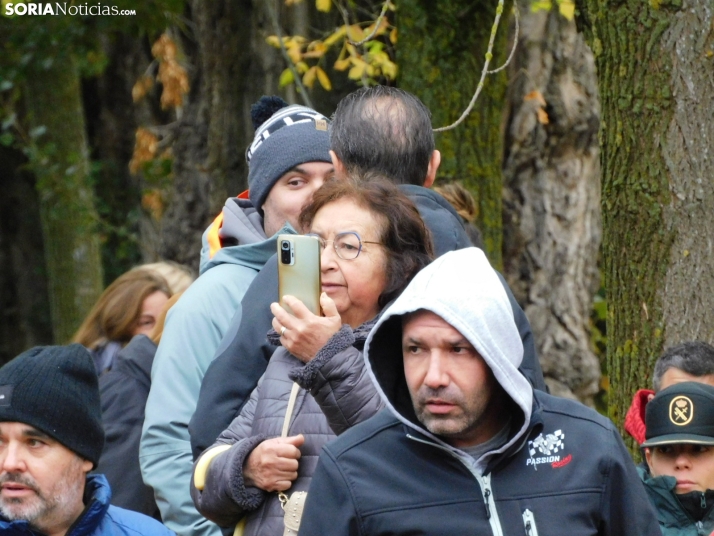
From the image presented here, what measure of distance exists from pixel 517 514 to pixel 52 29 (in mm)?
9821

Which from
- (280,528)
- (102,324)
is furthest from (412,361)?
(102,324)

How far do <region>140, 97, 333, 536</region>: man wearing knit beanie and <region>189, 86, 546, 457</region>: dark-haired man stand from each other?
395mm

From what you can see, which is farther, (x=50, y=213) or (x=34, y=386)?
(x=50, y=213)

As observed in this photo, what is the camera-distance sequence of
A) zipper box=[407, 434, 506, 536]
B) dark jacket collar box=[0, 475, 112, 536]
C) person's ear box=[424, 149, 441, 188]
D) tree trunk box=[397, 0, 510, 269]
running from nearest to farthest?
zipper box=[407, 434, 506, 536]
dark jacket collar box=[0, 475, 112, 536]
person's ear box=[424, 149, 441, 188]
tree trunk box=[397, 0, 510, 269]

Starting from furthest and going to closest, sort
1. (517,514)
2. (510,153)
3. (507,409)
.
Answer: (510,153), (507,409), (517,514)

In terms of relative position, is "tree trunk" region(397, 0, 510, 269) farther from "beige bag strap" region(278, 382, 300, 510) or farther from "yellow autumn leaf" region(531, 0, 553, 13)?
"beige bag strap" region(278, 382, 300, 510)

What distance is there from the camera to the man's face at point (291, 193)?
400cm

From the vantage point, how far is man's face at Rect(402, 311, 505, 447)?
2604mm

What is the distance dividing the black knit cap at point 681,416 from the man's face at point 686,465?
6cm

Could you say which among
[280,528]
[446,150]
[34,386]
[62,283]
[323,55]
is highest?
[323,55]

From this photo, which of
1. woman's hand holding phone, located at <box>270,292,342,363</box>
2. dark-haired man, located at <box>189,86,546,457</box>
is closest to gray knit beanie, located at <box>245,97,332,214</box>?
dark-haired man, located at <box>189,86,546,457</box>

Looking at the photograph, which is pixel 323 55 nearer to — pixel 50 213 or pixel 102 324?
pixel 102 324

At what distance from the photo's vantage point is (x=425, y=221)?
10.9 ft

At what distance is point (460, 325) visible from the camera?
2588 mm
